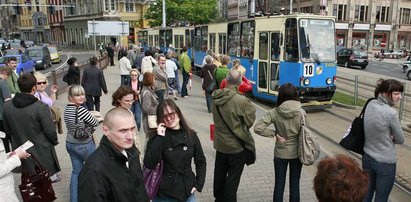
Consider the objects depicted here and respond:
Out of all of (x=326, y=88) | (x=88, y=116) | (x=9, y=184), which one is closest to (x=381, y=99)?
(x=88, y=116)

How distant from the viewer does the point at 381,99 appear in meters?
3.90

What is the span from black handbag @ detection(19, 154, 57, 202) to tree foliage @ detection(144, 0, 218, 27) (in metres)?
40.1

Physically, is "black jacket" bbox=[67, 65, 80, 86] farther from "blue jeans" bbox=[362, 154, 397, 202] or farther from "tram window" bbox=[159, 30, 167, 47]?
"tram window" bbox=[159, 30, 167, 47]

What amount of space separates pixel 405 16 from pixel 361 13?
9.44 m

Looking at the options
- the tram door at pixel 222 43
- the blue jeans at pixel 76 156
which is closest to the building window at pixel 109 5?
the tram door at pixel 222 43

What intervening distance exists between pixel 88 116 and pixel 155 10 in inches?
1696

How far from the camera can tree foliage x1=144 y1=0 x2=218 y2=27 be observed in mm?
43281

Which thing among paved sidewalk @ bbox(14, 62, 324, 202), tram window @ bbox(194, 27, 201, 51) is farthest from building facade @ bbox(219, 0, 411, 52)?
paved sidewalk @ bbox(14, 62, 324, 202)

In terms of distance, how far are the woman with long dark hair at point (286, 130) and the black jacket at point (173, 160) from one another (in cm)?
132

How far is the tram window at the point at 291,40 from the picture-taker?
11344 mm

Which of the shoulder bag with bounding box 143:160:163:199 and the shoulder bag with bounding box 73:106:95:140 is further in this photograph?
the shoulder bag with bounding box 73:106:95:140

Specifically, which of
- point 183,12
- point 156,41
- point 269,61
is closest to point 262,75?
point 269,61

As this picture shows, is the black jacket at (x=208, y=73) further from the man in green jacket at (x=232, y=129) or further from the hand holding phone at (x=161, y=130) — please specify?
the hand holding phone at (x=161, y=130)

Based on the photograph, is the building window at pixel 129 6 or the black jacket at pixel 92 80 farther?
the building window at pixel 129 6
